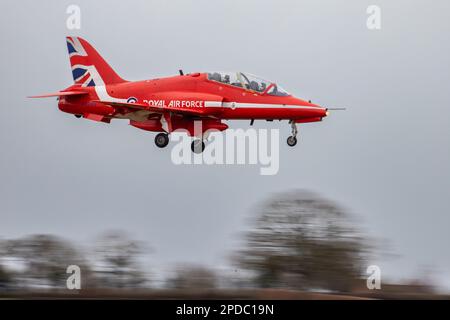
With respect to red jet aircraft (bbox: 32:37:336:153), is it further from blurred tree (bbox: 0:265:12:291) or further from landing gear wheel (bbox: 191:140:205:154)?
blurred tree (bbox: 0:265:12:291)

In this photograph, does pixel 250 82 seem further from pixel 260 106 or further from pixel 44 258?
pixel 44 258

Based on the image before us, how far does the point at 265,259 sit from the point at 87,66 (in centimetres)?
969

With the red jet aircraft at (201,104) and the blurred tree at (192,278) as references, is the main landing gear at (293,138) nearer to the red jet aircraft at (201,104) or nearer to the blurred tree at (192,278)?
the red jet aircraft at (201,104)

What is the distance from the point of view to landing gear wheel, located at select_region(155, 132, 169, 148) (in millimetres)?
44438

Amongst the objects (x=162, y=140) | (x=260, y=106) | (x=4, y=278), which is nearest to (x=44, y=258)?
(x=4, y=278)

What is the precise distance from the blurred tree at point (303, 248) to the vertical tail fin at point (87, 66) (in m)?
7.39

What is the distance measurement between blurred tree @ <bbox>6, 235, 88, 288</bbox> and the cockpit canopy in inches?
317

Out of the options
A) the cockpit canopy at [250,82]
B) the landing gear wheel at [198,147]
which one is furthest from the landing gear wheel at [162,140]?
the cockpit canopy at [250,82]

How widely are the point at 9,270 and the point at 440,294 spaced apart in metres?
15.7

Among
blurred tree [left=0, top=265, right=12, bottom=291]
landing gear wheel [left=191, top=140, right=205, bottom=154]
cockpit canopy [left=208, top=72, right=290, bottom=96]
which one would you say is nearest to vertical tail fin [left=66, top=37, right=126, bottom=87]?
landing gear wheel [left=191, top=140, right=205, bottom=154]

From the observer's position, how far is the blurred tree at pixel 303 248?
4334 cm

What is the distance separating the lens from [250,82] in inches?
1730

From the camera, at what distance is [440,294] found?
122 ft
